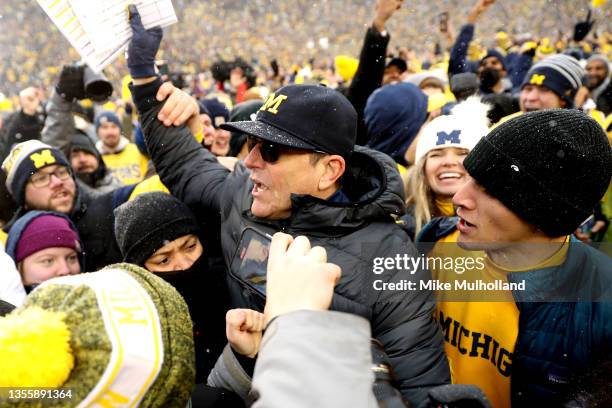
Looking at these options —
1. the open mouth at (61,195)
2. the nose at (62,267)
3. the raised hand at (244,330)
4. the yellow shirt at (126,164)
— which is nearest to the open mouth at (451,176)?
the raised hand at (244,330)

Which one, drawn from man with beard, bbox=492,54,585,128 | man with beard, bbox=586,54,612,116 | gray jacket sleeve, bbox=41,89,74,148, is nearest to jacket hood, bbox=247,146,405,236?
man with beard, bbox=492,54,585,128

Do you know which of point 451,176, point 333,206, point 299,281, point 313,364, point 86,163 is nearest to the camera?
point 313,364

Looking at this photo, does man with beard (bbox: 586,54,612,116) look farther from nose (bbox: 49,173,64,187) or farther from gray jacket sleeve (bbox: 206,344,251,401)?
gray jacket sleeve (bbox: 206,344,251,401)

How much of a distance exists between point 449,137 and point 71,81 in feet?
9.99

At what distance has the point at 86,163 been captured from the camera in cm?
436

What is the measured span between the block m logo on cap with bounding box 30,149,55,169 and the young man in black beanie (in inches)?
98.1

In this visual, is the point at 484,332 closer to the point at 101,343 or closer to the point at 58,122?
the point at 101,343

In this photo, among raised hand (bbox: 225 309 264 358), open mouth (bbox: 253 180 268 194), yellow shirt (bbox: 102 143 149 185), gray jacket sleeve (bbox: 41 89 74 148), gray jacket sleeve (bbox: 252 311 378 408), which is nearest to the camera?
gray jacket sleeve (bbox: 252 311 378 408)

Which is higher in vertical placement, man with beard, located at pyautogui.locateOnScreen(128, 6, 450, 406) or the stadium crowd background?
man with beard, located at pyautogui.locateOnScreen(128, 6, 450, 406)

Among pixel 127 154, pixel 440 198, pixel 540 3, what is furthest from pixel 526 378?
pixel 540 3

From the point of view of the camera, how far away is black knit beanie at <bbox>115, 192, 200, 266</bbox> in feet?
6.51

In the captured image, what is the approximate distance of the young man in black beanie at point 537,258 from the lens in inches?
52.2

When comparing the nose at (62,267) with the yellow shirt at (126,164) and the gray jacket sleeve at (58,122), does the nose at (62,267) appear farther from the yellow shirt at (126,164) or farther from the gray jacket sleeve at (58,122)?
the yellow shirt at (126,164)

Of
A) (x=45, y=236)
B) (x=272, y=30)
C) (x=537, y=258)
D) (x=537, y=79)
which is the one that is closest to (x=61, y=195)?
(x=45, y=236)
